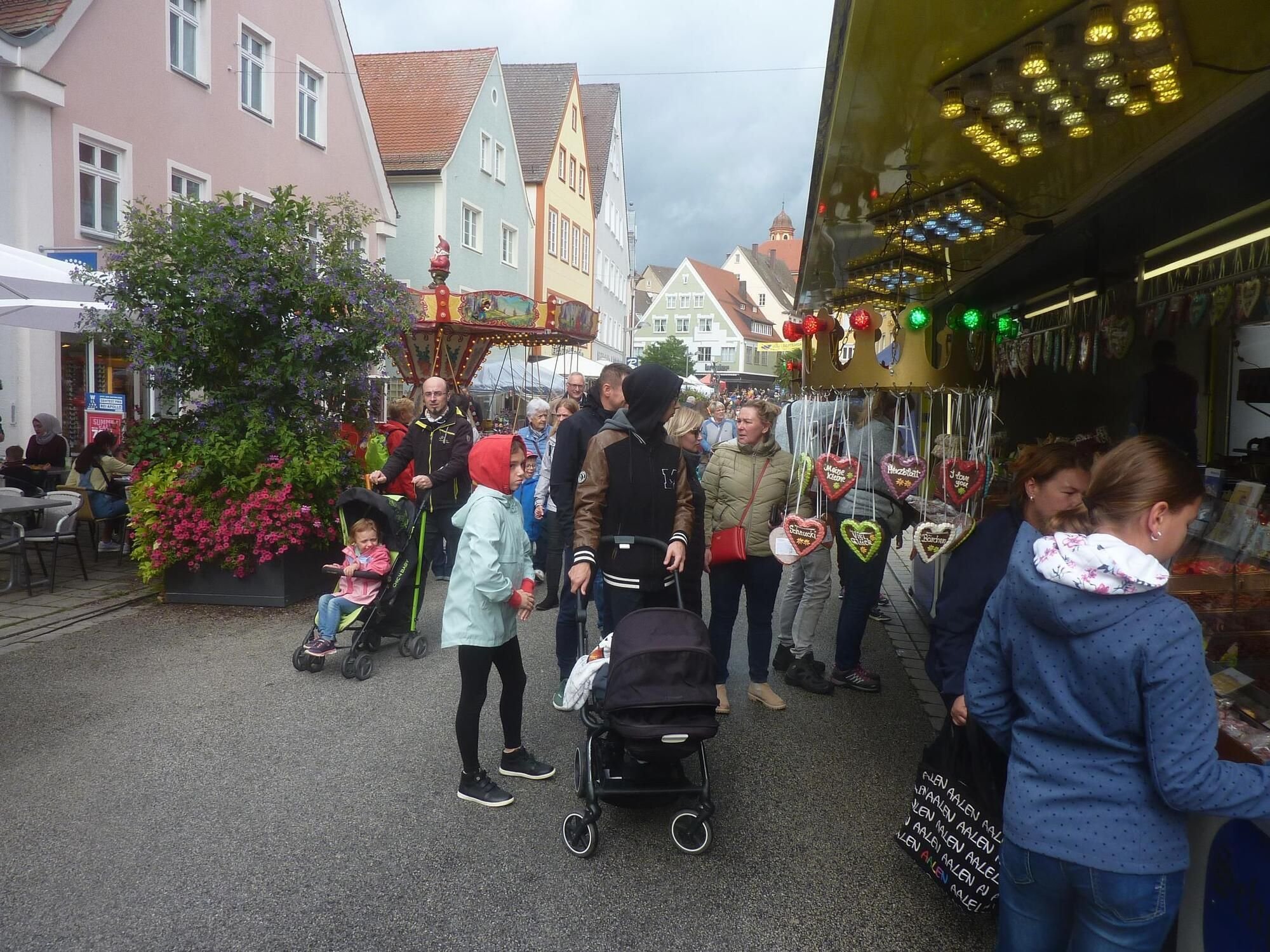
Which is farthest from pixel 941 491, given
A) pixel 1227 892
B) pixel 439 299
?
pixel 439 299

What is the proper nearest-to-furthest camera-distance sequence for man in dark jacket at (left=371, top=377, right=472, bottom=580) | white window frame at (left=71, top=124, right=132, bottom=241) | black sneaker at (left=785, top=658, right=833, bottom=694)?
black sneaker at (left=785, top=658, right=833, bottom=694) → man in dark jacket at (left=371, top=377, right=472, bottom=580) → white window frame at (left=71, top=124, right=132, bottom=241)

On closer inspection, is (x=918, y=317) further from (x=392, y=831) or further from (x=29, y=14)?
(x=29, y=14)

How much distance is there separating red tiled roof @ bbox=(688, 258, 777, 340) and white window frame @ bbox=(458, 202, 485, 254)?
53582mm

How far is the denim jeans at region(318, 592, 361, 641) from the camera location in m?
5.87

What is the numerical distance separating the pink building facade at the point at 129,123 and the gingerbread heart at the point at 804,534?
5.66 m

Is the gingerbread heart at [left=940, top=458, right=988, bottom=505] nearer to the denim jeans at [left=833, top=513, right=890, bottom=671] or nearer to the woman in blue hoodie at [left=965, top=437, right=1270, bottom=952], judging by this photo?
the denim jeans at [left=833, top=513, right=890, bottom=671]

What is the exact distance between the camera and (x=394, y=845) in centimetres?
372

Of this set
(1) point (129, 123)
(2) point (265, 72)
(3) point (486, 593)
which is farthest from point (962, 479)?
(2) point (265, 72)

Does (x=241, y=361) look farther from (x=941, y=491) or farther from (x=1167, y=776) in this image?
(x=1167, y=776)

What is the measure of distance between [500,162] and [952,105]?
87.8ft

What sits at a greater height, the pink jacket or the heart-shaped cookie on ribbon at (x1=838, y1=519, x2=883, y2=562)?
the heart-shaped cookie on ribbon at (x1=838, y1=519, x2=883, y2=562)

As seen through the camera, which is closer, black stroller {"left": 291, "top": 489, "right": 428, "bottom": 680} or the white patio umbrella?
black stroller {"left": 291, "top": 489, "right": 428, "bottom": 680}

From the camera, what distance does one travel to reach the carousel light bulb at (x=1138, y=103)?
4.08m

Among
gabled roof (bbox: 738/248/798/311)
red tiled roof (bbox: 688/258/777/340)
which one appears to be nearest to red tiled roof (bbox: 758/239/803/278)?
gabled roof (bbox: 738/248/798/311)
